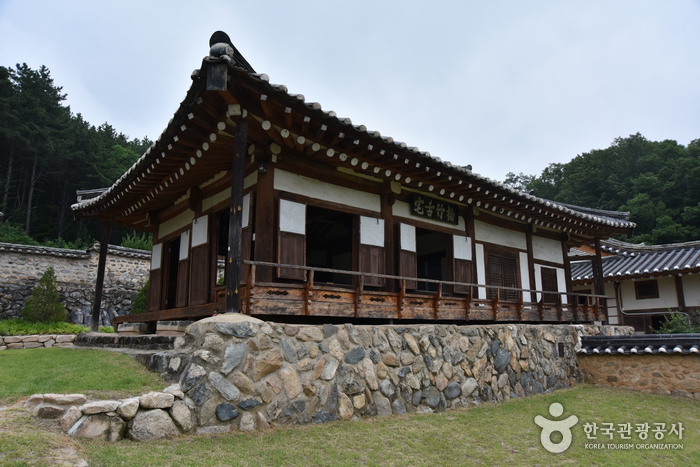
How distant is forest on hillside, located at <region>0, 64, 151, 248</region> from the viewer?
100 feet

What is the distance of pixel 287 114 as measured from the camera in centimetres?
729

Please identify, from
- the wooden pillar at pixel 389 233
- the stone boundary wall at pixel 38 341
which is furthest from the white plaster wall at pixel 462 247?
the stone boundary wall at pixel 38 341

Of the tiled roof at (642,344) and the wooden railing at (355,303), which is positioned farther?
the tiled roof at (642,344)

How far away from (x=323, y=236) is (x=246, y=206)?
688 centimetres

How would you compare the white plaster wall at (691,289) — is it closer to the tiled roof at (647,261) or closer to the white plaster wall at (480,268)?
the tiled roof at (647,261)

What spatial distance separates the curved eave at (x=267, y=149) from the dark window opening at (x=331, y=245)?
4041 mm

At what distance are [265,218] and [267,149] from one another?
121 centimetres

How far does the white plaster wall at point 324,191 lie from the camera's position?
873 centimetres

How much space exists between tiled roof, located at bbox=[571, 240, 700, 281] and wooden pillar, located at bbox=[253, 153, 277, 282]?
16.6 meters

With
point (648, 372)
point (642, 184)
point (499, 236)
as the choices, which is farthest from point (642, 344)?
point (642, 184)

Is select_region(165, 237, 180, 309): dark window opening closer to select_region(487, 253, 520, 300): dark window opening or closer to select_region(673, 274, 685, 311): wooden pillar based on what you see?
select_region(487, 253, 520, 300): dark window opening

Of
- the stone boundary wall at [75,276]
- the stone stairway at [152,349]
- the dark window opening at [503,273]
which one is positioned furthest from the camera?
the stone boundary wall at [75,276]

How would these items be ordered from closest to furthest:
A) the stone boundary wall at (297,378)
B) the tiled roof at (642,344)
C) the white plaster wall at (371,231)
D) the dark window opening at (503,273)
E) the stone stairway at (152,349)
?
the stone boundary wall at (297,378) < the stone stairway at (152,349) < the white plaster wall at (371,231) < the tiled roof at (642,344) < the dark window opening at (503,273)

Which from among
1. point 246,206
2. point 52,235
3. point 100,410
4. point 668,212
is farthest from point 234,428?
point 668,212
